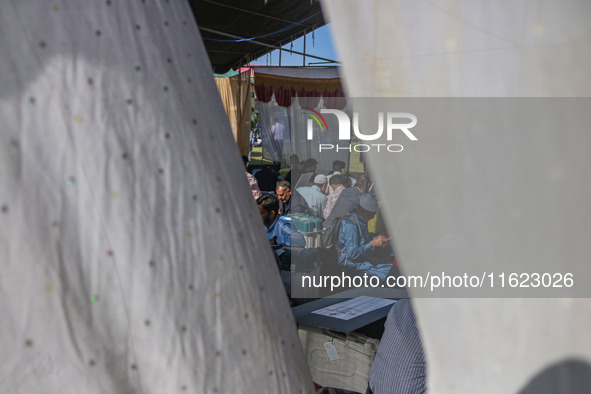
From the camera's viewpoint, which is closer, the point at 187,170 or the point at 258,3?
the point at 187,170

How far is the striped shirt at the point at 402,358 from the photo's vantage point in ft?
5.40

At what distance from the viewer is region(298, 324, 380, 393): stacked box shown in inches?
73.8

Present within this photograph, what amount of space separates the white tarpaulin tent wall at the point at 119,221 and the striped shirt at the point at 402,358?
120 cm

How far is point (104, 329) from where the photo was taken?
495 millimetres

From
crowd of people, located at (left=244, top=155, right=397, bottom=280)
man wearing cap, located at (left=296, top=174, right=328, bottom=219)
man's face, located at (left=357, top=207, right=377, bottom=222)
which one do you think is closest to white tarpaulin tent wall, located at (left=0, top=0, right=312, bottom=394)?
crowd of people, located at (left=244, top=155, right=397, bottom=280)

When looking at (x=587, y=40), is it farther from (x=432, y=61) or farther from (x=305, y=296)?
(x=305, y=296)

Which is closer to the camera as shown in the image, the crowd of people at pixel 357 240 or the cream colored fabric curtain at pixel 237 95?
the crowd of people at pixel 357 240

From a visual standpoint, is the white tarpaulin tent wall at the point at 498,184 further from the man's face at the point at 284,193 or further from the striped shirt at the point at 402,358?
the man's face at the point at 284,193

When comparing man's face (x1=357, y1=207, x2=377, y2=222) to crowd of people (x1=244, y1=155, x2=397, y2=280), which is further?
man's face (x1=357, y1=207, x2=377, y2=222)

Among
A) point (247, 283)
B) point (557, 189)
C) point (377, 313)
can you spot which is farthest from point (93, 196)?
point (377, 313)

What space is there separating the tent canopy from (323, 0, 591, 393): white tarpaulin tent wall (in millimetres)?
5159

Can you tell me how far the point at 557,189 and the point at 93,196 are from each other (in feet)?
1.91

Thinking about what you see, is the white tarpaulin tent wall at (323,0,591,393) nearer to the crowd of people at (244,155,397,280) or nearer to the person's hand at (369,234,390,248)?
the crowd of people at (244,155,397,280)

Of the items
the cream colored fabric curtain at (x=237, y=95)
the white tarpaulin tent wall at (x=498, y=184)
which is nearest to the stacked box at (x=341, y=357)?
the white tarpaulin tent wall at (x=498, y=184)
